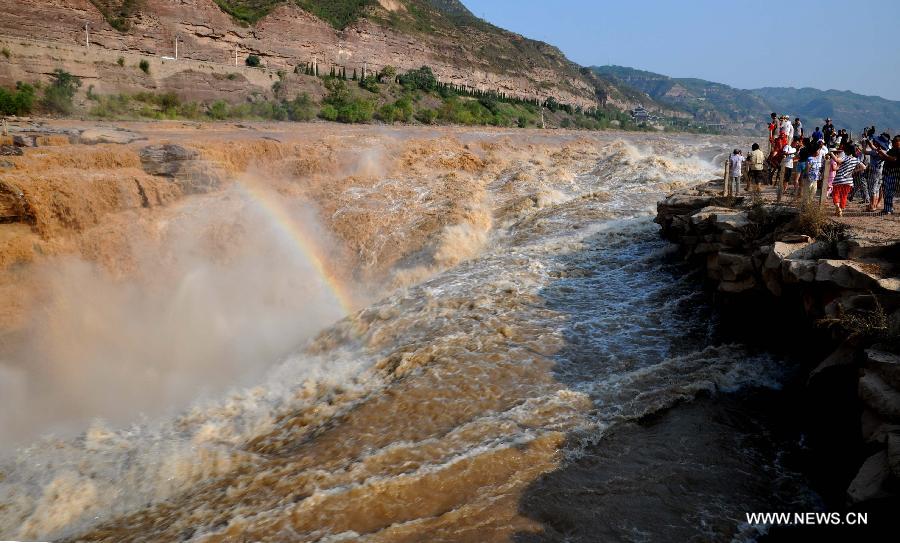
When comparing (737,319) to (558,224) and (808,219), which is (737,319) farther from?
(558,224)


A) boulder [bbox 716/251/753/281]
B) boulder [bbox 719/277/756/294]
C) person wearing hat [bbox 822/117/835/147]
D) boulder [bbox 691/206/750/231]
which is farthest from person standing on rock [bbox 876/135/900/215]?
boulder [bbox 719/277/756/294]

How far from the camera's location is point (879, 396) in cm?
445

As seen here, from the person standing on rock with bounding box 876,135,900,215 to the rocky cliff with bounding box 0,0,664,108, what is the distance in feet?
108

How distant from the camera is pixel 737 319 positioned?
789 centimetres

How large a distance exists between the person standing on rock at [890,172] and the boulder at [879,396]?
4.60 metres

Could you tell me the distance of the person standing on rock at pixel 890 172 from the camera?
809 centimetres

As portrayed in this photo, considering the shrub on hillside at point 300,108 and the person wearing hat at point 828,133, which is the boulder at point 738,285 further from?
the shrub on hillside at point 300,108

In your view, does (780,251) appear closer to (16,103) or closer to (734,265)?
(734,265)

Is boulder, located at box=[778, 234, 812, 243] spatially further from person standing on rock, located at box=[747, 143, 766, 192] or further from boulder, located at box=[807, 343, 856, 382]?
person standing on rock, located at box=[747, 143, 766, 192]

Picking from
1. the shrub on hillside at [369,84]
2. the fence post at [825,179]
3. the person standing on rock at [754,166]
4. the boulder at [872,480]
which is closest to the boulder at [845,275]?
the boulder at [872,480]

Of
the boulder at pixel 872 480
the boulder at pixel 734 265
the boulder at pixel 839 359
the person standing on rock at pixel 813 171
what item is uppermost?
the person standing on rock at pixel 813 171

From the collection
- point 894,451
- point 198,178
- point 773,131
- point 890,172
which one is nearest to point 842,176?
point 890,172

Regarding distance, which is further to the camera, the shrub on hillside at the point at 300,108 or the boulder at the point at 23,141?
the shrub on hillside at the point at 300,108

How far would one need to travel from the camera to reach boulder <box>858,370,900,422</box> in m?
4.32
